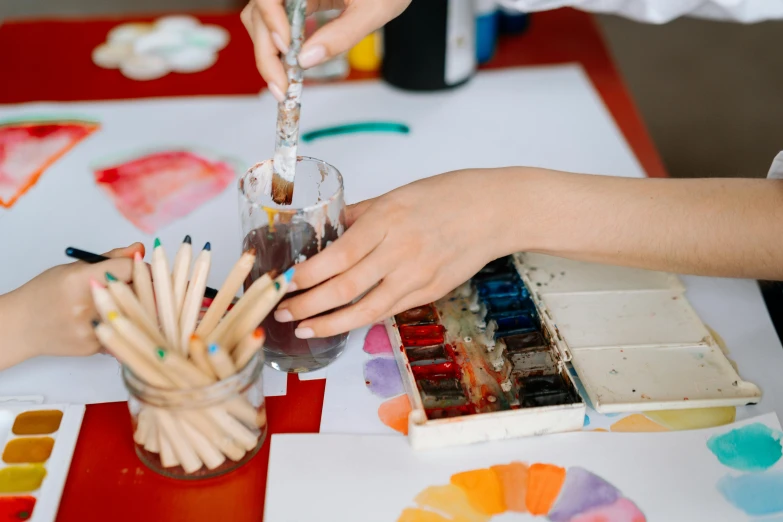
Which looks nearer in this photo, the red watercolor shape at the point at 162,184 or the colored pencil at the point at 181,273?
the colored pencil at the point at 181,273

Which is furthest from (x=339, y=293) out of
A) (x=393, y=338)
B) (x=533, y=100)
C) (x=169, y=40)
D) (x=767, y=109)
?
(x=767, y=109)

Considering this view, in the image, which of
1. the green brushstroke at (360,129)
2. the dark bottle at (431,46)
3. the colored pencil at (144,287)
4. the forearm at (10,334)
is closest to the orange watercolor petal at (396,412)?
the colored pencil at (144,287)

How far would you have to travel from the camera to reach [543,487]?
0.65 m

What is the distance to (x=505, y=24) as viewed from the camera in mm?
1404

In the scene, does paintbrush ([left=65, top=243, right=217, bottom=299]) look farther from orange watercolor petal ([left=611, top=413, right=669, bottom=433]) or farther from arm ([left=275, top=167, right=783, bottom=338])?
orange watercolor petal ([left=611, top=413, right=669, bottom=433])

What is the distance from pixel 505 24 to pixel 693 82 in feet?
4.83

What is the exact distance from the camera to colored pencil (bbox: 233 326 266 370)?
59cm

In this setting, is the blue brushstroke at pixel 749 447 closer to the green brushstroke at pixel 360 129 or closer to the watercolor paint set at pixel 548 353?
the watercolor paint set at pixel 548 353

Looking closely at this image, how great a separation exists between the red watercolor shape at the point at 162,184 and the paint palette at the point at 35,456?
305 mm

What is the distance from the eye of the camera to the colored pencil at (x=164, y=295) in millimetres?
616

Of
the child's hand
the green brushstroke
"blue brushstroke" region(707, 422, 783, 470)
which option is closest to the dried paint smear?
"blue brushstroke" region(707, 422, 783, 470)

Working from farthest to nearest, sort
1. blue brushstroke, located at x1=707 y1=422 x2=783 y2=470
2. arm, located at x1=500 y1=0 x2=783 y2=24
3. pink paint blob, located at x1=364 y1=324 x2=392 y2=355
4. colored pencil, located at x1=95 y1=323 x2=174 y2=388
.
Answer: arm, located at x1=500 y1=0 x2=783 y2=24
pink paint blob, located at x1=364 y1=324 x2=392 y2=355
blue brushstroke, located at x1=707 y1=422 x2=783 y2=470
colored pencil, located at x1=95 y1=323 x2=174 y2=388

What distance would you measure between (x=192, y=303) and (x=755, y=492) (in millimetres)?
480

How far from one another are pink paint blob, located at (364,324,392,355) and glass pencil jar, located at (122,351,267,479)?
0.15 meters
